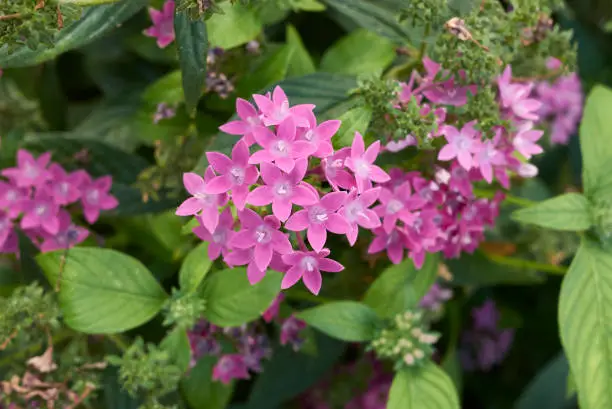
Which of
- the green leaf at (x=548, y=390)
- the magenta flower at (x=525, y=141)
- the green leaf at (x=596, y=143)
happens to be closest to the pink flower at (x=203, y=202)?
the magenta flower at (x=525, y=141)

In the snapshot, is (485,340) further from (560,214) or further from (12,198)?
(12,198)

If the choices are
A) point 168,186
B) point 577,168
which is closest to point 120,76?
point 168,186

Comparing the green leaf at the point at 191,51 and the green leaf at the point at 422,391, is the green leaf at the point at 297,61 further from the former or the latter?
the green leaf at the point at 422,391

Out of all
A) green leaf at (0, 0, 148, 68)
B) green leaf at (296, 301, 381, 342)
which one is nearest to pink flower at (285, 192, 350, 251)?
green leaf at (296, 301, 381, 342)

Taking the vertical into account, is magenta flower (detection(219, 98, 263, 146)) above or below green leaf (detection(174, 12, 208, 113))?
below

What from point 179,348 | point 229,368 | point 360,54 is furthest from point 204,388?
point 360,54

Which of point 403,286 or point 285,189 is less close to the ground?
point 285,189

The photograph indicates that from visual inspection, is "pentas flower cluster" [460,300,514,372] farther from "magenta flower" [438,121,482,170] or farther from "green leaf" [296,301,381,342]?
"magenta flower" [438,121,482,170]
